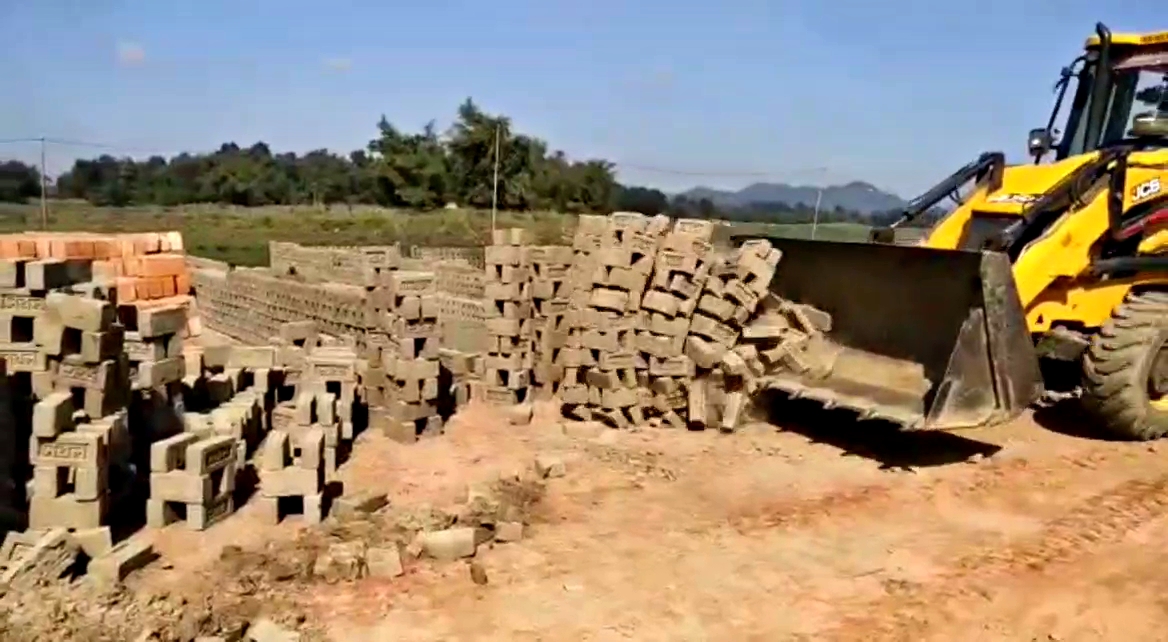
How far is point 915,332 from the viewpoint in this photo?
8164 millimetres

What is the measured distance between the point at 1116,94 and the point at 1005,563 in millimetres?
5161

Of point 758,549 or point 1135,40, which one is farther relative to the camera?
point 1135,40

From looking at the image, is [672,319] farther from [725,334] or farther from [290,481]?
[290,481]

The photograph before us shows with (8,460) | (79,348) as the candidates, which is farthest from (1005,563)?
(8,460)

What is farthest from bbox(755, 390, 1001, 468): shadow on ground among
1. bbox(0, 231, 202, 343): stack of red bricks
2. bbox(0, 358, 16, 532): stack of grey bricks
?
bbox(0, 358, 16, 532): stack of grey bricks

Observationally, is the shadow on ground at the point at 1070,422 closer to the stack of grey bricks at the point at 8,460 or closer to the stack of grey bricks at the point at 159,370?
the stack of grey bricks at the point at 159,370

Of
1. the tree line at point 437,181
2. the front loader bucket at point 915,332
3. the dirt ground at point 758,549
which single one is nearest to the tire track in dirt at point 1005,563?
the dirt ground at point 758,549

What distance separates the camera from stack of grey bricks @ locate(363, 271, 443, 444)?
28.3 ft

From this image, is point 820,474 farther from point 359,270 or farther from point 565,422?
point 359,270

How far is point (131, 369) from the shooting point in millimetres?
7516

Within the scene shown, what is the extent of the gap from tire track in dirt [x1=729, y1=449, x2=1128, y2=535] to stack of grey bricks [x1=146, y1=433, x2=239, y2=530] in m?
3.16

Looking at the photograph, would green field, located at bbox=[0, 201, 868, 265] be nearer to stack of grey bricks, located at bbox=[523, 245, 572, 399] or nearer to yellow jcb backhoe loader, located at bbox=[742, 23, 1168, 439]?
stack of grey bricks, located at bbox=[523, 245, 572, 399]

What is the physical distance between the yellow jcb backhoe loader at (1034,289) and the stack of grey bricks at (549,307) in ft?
7.37

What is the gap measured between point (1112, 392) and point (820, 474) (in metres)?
2.40
